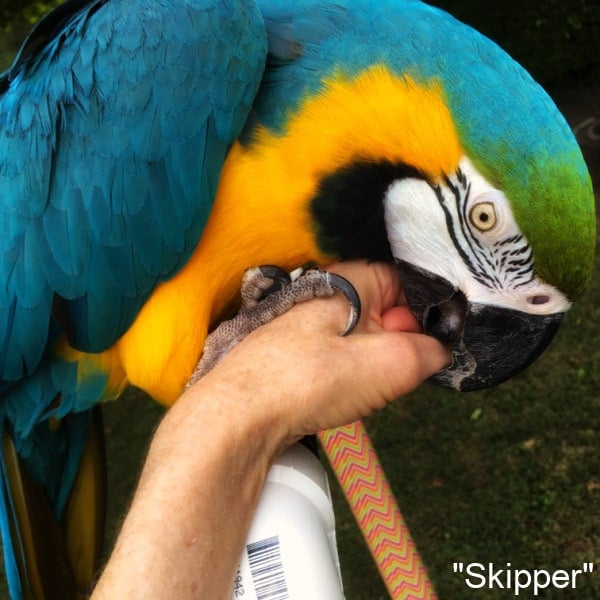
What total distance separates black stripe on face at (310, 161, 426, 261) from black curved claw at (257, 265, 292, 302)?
10 cm

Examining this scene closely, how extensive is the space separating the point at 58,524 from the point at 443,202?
3.97ft

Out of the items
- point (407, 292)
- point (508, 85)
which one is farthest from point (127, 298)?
point (508, 85)

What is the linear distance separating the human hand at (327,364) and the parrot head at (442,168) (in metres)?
0.07

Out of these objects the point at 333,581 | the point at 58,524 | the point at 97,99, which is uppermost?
the point at 97,99

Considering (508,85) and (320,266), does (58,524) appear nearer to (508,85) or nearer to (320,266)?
(320,266)

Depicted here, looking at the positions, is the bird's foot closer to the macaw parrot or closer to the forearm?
the macaw parrot

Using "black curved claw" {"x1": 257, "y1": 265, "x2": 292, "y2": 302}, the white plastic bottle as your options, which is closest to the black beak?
"black curved claw" {"x1": 257, "y1": 265, "x2": 292, "y2": 302}

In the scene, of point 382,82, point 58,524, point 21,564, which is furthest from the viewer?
point 58,524

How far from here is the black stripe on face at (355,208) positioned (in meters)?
1.32

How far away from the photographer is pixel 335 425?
1387mm

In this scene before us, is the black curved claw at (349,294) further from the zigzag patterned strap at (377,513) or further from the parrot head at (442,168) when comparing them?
the zigzag patterned strap at (377,513)

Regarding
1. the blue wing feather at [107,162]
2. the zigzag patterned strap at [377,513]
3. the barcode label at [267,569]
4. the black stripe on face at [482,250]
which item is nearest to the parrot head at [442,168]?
the black stripe on face at [482,250]

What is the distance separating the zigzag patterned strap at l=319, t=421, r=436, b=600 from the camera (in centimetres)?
162

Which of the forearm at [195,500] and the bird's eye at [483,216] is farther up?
the bird's eye at [483,216]
